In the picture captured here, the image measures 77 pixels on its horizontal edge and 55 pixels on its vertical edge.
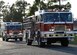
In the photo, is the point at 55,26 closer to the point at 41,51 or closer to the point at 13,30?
the point at 41,51

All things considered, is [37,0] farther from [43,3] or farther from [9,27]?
[9,27]

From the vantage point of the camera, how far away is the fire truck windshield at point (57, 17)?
26981mm

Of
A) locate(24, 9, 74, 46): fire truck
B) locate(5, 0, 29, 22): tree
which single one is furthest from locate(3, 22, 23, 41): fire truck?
locate(5, 0, 29, 22): tree

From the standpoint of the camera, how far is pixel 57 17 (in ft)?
89.1

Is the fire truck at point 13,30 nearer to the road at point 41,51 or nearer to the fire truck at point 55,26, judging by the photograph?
the fire truck at point 55,26

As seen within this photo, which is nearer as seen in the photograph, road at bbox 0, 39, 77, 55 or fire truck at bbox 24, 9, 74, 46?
road at bbox 0, 39, 77, 55

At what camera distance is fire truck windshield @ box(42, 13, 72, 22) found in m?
27.0

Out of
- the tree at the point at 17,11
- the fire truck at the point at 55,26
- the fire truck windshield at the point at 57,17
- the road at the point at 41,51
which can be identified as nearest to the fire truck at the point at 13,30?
the fire truck at the point at 55,26

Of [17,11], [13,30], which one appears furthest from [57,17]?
[17,11]

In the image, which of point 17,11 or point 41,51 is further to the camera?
point 17,11

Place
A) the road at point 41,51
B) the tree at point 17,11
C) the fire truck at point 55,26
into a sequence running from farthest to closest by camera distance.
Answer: the tree at point 17,11
the fire truck at point 55,26
the road at point 41,51

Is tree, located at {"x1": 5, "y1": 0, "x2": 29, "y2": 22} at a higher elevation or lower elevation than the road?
higher

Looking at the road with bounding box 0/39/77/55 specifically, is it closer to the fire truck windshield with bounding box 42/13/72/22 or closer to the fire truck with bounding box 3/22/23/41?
the fire truck windshield with bounding box 42/13/72/22

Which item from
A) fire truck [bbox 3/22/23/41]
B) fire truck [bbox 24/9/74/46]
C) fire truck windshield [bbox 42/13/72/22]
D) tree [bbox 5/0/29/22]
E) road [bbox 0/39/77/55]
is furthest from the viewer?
tree [bbox 5/0/29/22]
